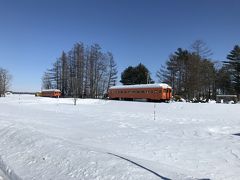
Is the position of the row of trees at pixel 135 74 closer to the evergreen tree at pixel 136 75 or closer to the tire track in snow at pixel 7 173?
the evergreen tree at pixel 136 75

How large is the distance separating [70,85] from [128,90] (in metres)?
42.7

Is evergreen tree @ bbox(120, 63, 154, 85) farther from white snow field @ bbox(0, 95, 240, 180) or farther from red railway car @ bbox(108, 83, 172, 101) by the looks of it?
white snow field @ bbox(0, 95, 240, 180)

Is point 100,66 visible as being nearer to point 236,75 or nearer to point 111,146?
point 236,75

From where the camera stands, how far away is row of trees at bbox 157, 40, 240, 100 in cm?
6975

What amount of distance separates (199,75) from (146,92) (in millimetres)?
20980

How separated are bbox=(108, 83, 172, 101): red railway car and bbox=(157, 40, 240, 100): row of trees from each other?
17.5 m

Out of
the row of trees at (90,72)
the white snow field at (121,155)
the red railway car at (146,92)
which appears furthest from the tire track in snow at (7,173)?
the row of trees at (90,72)

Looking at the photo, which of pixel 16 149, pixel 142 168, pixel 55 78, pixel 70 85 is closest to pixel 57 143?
pixel 16 149

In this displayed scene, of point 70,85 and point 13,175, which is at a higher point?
point 70,85

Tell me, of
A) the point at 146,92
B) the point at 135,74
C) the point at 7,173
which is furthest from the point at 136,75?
the point at 7,173

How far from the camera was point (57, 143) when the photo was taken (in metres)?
11.6

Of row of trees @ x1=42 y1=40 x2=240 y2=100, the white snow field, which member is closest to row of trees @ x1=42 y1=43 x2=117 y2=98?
row of trees @ x1=42 y1=40 x2=240 y2=100

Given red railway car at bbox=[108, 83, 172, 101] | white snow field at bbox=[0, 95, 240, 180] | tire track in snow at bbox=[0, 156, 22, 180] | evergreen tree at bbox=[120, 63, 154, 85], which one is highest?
evergreen tree at bbox=[120, 63, 154, 85]

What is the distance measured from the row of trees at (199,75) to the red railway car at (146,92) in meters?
17.5
